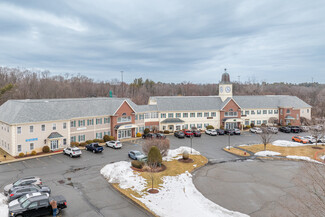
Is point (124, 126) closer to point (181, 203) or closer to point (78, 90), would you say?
point (181, 203)

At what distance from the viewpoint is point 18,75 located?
113m

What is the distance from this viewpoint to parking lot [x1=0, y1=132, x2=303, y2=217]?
63.3ft

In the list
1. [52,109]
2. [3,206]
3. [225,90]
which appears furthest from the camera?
[225,90]

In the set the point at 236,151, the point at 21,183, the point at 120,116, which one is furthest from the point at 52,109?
the point at 236,151

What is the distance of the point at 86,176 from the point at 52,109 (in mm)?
19457

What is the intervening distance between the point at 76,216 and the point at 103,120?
3103cm

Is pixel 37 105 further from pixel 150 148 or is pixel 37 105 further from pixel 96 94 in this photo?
pixel 96 94

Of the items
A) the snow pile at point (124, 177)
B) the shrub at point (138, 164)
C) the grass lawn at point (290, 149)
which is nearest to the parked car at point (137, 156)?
the shrub at point (138, 164)

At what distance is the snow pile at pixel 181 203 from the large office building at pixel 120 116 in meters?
24.9

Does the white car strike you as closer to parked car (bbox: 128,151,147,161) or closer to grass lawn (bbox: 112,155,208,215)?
parked car (bbox: 128,151,147,161)

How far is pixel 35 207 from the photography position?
1739 cm

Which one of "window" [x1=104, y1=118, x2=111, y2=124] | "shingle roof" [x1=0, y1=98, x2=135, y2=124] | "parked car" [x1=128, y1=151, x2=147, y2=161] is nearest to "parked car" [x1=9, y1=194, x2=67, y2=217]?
"parked car" [x1=128, y1=151, x2=147, y2=161]

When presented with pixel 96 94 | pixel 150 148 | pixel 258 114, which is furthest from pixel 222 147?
pixel 96 94

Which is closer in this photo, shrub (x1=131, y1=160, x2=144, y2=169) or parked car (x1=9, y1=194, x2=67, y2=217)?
parked car (x1=9, y1=194, x2=67, y2=217)
